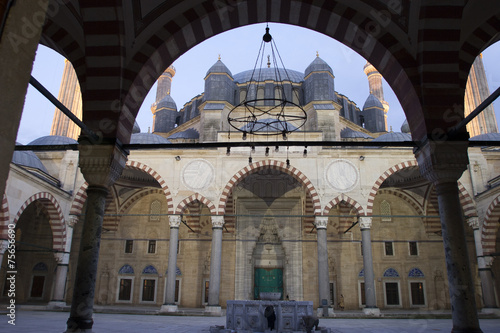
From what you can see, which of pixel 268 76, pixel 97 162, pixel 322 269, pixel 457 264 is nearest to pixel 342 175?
pixel 322 269

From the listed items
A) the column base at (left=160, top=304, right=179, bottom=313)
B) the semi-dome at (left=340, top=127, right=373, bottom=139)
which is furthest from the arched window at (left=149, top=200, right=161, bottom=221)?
the semi-dome at (left=340, top=127, right=373, bottom=139)

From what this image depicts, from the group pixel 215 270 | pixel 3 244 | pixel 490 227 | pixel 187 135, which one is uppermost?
pixel 187 135

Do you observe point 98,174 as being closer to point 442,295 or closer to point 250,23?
point 250,23

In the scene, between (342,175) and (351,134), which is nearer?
(342,175)

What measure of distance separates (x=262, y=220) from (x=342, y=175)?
432 cm

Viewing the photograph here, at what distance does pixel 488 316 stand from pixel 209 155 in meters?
10.3

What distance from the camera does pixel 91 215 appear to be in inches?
176

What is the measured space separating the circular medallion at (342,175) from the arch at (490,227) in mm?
4332

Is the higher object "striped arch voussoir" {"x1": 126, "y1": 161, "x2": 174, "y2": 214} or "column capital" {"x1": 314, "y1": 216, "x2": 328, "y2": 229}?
"striped arch voussoir" {"x1": 126, "y1": 161, "x2": 174, "y2": 214}

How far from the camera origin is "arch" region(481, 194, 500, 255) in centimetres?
1280

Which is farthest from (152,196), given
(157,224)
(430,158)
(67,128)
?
(430,158)

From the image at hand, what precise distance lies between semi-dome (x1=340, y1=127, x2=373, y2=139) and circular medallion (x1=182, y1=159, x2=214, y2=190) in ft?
26.3

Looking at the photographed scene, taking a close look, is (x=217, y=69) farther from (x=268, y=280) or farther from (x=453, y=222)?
(x=453, y=222)

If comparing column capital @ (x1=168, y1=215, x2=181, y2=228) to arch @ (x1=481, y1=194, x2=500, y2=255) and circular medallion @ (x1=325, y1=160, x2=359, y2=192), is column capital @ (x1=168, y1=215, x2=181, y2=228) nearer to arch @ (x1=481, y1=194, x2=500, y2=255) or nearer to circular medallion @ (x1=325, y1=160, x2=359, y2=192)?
circular medallion @ (x1=325, y1=160, x2=359, y2=192)
